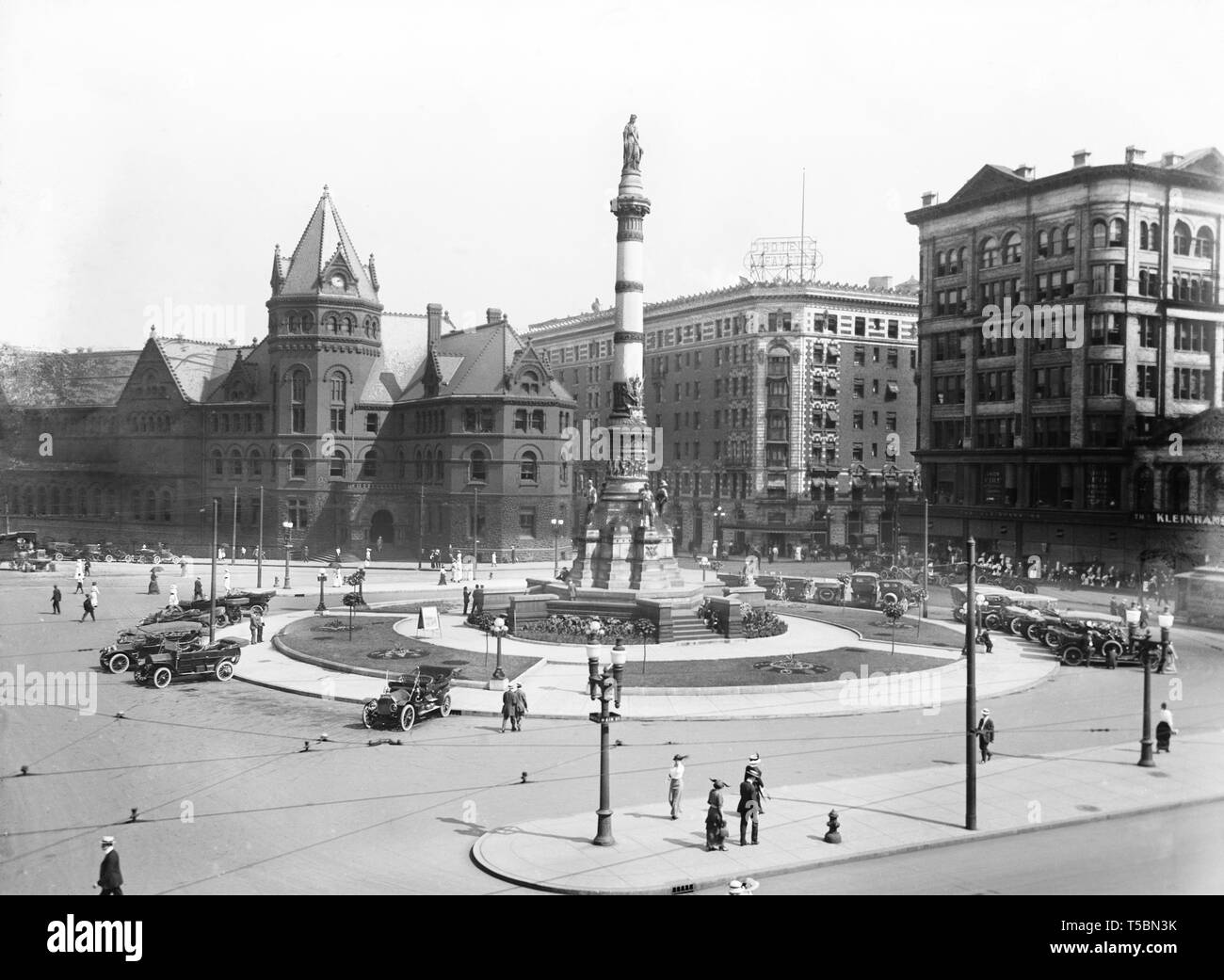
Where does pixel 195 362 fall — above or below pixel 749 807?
above

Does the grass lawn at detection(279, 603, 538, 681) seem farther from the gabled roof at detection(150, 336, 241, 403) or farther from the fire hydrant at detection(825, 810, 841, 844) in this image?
the gabled roof at detection(150, 336, 241, 403)

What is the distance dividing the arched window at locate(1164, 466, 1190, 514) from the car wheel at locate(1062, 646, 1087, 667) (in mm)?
22462

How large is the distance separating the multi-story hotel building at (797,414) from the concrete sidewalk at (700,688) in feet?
145

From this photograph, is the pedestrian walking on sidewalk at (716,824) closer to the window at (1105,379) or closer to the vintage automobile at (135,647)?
the vintage automobile at (135,647)

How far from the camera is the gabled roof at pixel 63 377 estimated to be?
47.1 meters

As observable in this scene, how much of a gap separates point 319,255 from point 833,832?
6741 centimetres

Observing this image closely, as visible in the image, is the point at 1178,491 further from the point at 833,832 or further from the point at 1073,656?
the point at 833,832

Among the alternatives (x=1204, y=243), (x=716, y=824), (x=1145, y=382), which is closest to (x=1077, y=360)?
(x=1145, y=382)

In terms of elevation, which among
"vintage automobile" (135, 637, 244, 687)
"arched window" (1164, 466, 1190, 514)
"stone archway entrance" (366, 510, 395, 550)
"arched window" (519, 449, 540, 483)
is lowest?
"vintage automobile" (135, 637, 244, 687)

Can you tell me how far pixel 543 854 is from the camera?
1576cm

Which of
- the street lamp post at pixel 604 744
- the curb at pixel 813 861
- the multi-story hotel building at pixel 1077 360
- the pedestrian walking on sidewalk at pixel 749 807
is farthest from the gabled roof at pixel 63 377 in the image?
the multi-story hotel building at pixel 1077 360

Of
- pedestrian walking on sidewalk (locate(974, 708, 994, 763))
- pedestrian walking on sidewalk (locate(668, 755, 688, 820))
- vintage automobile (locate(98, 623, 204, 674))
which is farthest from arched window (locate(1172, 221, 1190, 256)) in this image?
vintage automobile (locate(98, 623, 204, 674))

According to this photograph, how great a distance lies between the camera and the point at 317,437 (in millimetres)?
77125

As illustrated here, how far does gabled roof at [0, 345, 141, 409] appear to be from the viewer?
4706 centimetres
